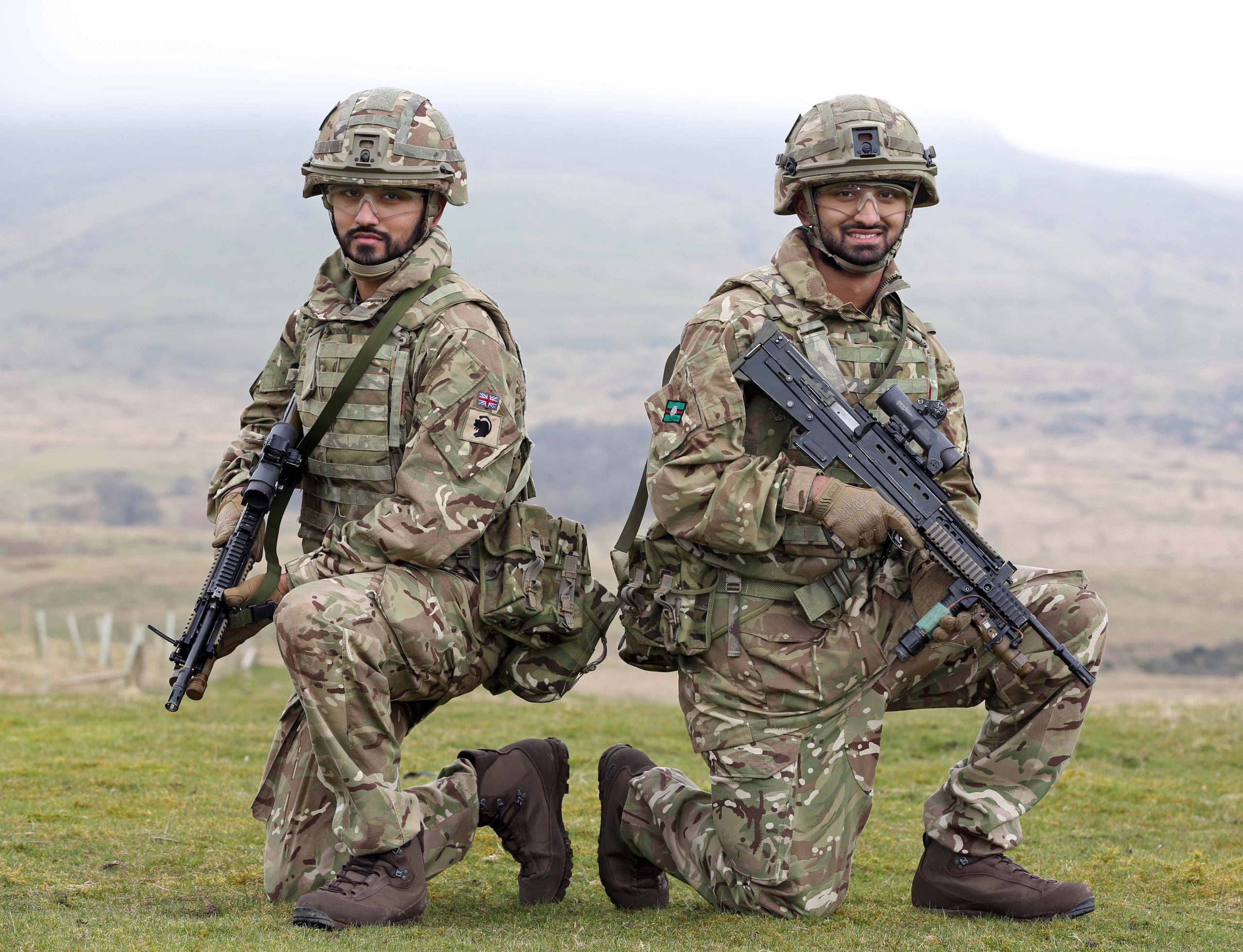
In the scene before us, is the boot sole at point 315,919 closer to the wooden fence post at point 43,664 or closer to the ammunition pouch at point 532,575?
the ammunition pouch at point 532,575

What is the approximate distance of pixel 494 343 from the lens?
6.24 metres

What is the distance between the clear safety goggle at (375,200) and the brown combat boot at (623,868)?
271 cm

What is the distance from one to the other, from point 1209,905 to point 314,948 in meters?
3.96

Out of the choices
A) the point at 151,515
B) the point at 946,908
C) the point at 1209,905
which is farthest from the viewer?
the point at 151,515

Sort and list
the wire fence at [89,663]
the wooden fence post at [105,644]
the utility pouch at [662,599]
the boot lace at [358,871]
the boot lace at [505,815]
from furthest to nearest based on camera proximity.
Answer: the wooden fence post at [105,644]
the wire fence at [89,663]
the boot lace at [505,815]
the utility pouch at [662,599]
the boot lace at [358,871]

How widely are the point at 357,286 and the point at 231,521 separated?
1.20 meters

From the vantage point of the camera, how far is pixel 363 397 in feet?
20.5

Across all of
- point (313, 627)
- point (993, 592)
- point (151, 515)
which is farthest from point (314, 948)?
point (151, 515)

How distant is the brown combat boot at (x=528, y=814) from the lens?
6523 millimetres

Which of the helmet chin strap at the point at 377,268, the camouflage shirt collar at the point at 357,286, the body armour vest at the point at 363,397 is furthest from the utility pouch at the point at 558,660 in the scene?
the helmet chin strap at the point at 377,268

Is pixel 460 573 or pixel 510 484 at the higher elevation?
pixel 510 484

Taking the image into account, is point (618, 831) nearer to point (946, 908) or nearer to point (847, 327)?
point (946, 908)

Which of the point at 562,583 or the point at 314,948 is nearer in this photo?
the point at 314,948

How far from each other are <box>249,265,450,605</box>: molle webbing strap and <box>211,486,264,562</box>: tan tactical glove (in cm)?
11
